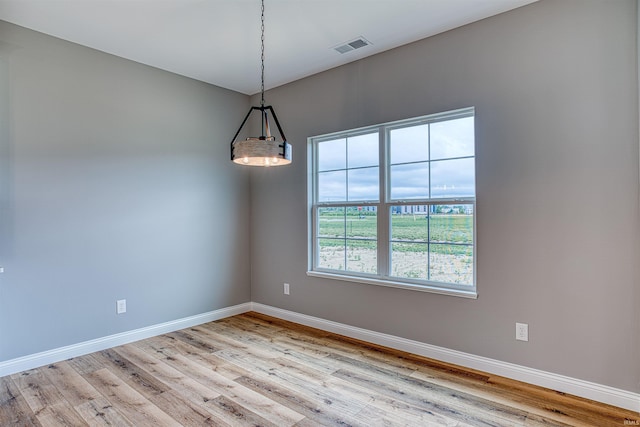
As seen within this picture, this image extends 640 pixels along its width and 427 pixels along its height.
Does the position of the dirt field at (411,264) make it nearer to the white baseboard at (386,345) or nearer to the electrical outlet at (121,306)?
the white baseboard at (386,345)

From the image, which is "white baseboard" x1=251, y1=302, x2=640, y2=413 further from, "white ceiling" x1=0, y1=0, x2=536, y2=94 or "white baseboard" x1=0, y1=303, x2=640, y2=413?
"white ceiling" x1=0, y1=0, x2=536, y2=94

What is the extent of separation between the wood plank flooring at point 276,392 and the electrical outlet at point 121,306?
34cm

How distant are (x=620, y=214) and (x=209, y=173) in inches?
152

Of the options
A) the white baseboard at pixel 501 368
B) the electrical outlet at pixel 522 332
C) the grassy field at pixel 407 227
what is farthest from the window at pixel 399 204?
the white baseboard at pixel 501 368

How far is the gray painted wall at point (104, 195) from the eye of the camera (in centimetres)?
294

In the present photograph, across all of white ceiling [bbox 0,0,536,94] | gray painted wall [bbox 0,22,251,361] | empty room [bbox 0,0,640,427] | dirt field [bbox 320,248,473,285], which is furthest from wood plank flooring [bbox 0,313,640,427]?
white ceiling [bbox 0,0,536,94]

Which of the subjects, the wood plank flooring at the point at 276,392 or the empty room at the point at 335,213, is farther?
the empty room at the point at 335,213

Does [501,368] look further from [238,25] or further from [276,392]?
[238,25]

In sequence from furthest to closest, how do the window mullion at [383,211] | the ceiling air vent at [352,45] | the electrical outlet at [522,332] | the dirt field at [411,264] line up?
the window mullion at [383,211]
the ceiling air vent at [352,45]
the dirt field at [411,264]
the electrical outlet at [522,332]

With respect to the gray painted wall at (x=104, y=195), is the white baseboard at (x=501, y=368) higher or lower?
lower

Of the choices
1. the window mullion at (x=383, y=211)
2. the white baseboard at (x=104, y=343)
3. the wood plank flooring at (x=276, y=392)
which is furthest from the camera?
the window mullion at (x=383, y=211)

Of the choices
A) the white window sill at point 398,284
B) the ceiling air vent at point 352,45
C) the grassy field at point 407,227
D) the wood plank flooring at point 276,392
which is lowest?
the wood plank flooring at point 276,392

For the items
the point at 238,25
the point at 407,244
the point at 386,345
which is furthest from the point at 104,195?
the point at 386,345

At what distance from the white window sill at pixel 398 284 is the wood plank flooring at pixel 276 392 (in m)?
0.60
